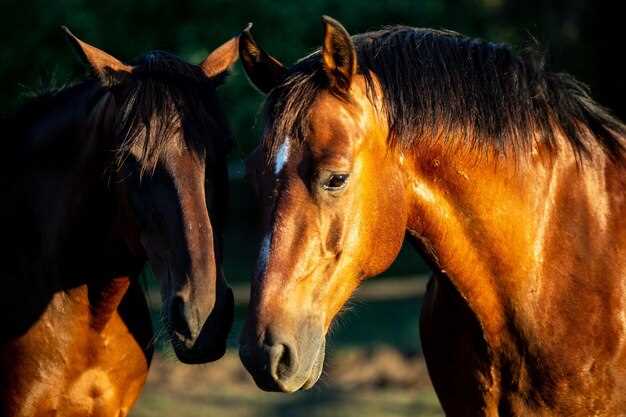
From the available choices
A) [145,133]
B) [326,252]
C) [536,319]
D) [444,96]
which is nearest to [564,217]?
[536,319]

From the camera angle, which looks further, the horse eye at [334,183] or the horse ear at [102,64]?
the horse ear at [102,64]

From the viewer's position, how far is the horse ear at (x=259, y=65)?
11.8 ft

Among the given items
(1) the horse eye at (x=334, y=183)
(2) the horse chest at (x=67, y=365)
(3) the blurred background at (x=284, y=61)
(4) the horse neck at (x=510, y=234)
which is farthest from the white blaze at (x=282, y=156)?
(3) the blurred background at (x=284, y=61)

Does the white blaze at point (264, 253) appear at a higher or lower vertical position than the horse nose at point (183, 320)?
higher

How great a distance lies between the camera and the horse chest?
421 centimetres

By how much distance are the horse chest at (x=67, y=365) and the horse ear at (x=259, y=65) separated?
4.32 feet

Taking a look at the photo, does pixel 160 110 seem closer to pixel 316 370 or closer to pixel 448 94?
pixel 448 94

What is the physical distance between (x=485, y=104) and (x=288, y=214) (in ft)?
2.73

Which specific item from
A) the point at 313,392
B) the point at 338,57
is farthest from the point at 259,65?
the point at 313,392

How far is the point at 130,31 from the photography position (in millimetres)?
13016

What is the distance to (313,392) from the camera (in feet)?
27.9

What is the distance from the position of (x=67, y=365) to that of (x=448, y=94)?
6.74 ft

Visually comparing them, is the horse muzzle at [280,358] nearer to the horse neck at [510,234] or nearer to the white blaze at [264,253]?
the white blaze at [264,253]

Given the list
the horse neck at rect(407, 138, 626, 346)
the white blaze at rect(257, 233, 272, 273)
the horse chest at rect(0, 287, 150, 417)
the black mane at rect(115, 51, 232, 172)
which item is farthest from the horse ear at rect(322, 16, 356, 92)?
the horse chest at rect(0, 287, 150, 417)
